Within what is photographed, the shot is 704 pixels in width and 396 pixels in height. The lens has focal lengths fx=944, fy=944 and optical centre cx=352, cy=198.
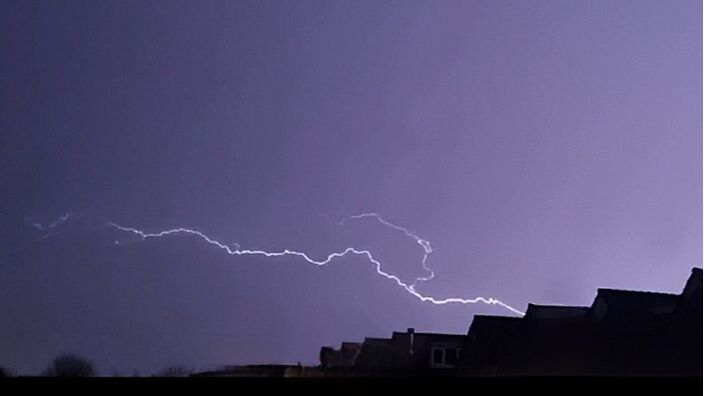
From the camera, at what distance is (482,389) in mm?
4215

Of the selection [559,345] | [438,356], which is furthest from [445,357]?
[559,345]

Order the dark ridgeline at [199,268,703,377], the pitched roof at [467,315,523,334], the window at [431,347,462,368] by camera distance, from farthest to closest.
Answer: the pitched roof at [467,315,523,334], the window at [431,347,462,368], the dark ridgeline at [199,268,703,377]

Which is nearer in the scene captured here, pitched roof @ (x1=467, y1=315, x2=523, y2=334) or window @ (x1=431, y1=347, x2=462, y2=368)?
window @ (x1=431, y1=347, x2=462, y2=368)

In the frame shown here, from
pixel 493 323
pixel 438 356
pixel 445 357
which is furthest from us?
pixel 493 323

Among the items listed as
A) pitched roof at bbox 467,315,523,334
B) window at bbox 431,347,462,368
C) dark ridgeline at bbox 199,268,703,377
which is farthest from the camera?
pitched roof at bbox 467,315,523,334

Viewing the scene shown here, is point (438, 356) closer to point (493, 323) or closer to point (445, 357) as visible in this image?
point (445, 357)

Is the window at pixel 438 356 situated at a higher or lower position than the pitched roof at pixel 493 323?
lower

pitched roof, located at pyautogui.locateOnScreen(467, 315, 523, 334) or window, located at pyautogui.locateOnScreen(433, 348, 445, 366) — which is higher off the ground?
pitched roof, located at pyautogui.locateOnScreen(467, 315, 523, 334)

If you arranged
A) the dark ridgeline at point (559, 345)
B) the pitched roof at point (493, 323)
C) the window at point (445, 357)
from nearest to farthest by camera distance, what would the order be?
the dark ridgeline at point (559, 345), the window at point (445, 357), the pitched roof at point (493, 323)

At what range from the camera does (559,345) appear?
43.4 ft

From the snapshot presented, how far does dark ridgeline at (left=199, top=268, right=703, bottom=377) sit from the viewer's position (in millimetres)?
11250

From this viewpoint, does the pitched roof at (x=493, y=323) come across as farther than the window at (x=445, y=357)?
Yes

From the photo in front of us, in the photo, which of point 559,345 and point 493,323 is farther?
point 493,323

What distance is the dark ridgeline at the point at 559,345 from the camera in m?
11.2
